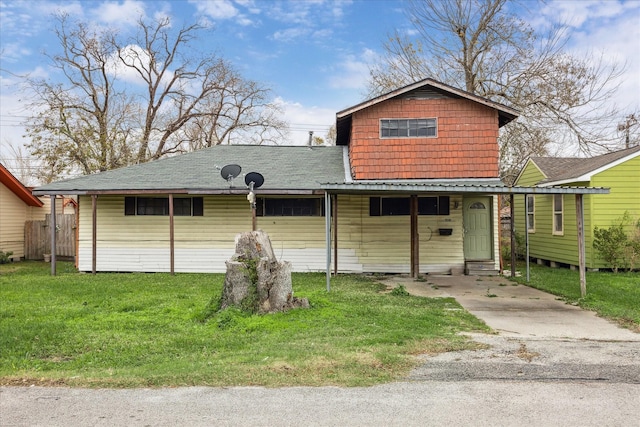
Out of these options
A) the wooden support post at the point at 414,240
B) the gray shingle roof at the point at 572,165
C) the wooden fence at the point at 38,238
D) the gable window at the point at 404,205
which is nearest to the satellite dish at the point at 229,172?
the gable window at the point at 404,205

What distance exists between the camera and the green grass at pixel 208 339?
4.65 metres

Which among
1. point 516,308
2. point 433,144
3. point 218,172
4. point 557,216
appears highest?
point 433,144

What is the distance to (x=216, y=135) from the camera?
105 feet

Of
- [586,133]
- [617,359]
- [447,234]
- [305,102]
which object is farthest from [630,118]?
[617,359]

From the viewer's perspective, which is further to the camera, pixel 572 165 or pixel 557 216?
pixel 572 165

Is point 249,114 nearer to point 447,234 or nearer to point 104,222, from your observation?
point 104,222

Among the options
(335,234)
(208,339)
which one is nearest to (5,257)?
(335,234)

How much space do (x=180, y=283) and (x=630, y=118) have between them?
2003 centimetres

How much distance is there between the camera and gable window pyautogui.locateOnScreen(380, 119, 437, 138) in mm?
12875

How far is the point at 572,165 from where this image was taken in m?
16.2

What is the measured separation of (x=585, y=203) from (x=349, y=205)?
6595 mm

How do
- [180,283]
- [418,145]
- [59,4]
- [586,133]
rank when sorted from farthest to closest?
[59,4]
[586,133]
[418,145]
[180,283]

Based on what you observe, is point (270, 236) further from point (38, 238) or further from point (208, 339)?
point (38, 238)

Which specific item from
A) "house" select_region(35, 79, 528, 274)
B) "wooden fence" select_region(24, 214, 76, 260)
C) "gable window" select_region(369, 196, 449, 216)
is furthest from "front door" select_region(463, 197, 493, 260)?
"wooden fence" select_region(24, 214, 76, 260)
